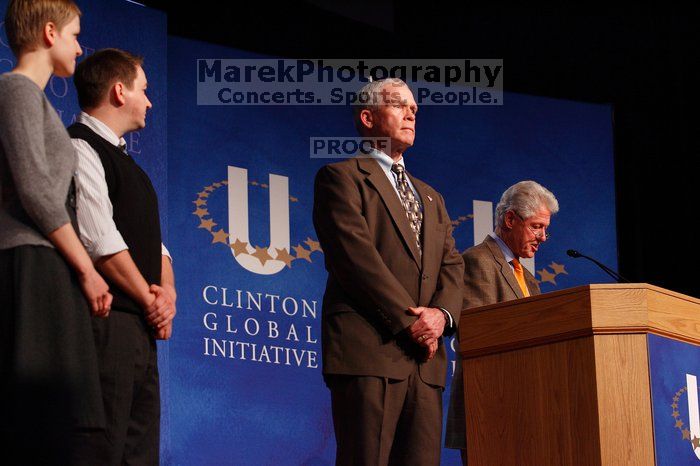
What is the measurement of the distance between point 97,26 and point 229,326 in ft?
4.57

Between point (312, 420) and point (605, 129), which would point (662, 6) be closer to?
point (605, 129)

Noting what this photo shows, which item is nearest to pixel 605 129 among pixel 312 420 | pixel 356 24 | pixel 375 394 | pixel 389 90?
pixel 356 24

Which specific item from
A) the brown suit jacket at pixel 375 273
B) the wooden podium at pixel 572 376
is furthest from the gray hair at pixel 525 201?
the wooden podium at pixel 572 376

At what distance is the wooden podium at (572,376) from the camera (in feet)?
9.88

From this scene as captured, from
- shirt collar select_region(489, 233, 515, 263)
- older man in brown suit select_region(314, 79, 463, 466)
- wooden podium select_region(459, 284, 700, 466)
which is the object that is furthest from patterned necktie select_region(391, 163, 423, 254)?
shirt collar select_region(489, 233, 515, 263)

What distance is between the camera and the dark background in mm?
6062

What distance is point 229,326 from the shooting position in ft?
16.0

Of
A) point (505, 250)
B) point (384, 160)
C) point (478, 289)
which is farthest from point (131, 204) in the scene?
point (505, 250)

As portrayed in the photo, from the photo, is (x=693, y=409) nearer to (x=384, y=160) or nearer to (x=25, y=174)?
(x=384, y=160)

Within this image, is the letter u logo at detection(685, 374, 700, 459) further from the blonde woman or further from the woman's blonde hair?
the woman's blonde hair

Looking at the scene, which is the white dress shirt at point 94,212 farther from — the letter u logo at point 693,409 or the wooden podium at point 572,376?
the letter u logo at point 693,409

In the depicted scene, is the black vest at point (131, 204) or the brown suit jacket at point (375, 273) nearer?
the black vest at point (131, 204)

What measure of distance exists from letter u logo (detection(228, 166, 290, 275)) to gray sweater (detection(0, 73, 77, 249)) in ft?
8.91

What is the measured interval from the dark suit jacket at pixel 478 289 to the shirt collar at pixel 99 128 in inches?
62.8
